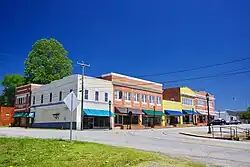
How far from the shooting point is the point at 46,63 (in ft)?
214

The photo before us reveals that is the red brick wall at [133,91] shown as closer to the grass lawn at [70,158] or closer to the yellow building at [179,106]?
the yellow building at [179,106]

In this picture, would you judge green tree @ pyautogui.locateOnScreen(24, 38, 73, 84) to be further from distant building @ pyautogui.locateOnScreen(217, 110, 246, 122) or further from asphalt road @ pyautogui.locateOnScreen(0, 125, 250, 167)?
distant building @ pyautogui.locateOnScreen(217, 110, 246, 122)

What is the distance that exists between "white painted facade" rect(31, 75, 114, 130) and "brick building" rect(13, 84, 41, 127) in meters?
3.74

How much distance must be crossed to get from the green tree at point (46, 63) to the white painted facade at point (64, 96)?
35.7 ft

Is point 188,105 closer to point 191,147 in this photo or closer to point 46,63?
point 46,63

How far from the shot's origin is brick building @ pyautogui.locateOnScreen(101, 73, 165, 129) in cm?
5166

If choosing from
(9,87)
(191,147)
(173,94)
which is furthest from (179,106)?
(191,147)

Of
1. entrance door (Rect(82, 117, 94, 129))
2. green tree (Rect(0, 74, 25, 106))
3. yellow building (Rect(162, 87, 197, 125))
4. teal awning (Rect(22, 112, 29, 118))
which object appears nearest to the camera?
entrance door (Rect(82, 117, 94, 129))

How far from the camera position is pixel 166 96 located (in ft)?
248

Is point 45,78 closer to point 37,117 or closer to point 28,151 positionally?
point 37,117

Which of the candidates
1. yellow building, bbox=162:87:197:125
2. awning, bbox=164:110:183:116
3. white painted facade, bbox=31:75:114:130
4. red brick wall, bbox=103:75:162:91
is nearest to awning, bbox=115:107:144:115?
white painted facade, bbox=31:75:114:130

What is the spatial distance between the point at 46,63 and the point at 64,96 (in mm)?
20488

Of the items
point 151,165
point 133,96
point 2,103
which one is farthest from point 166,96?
point 151,165

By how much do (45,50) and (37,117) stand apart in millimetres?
18895
